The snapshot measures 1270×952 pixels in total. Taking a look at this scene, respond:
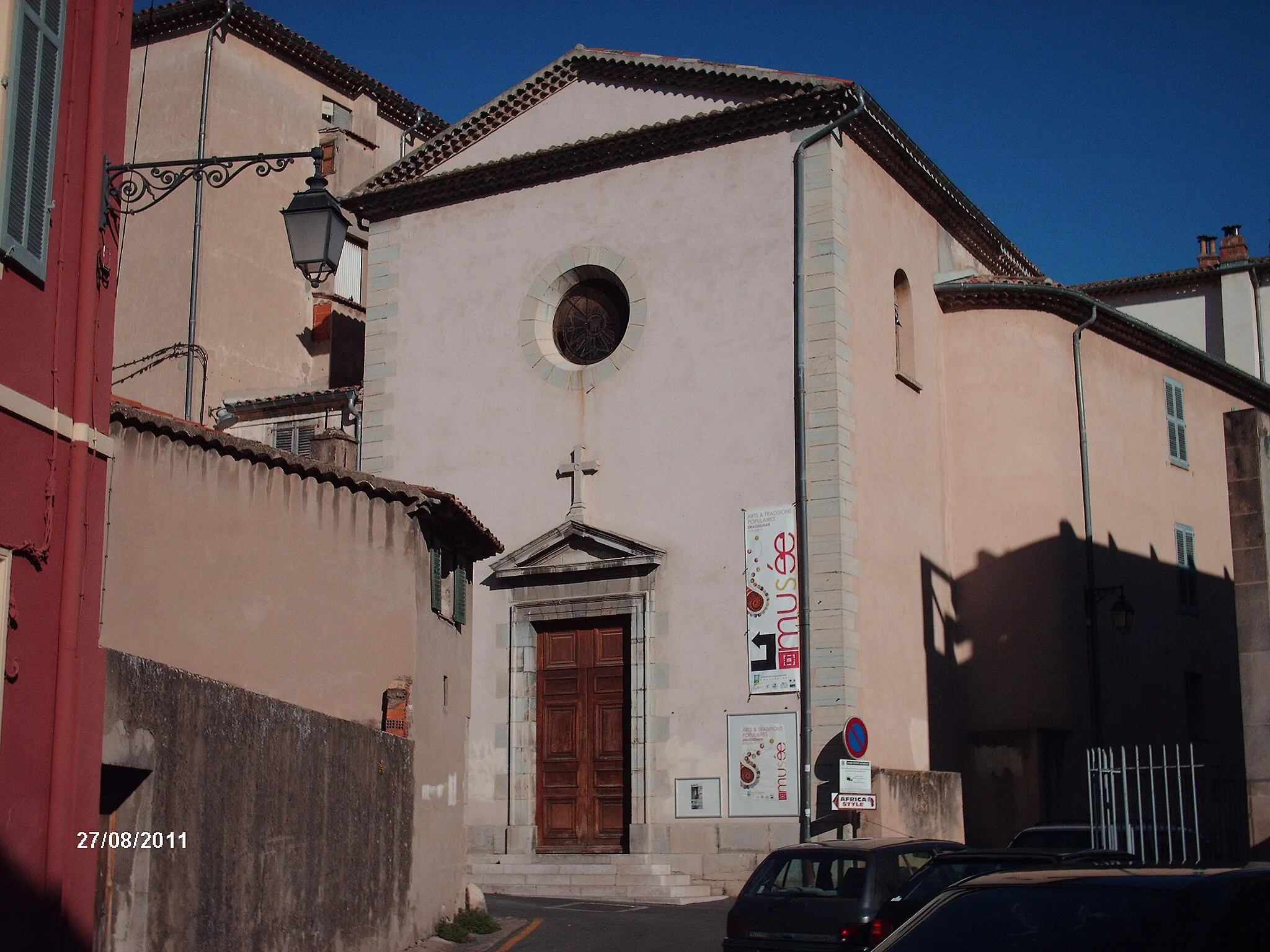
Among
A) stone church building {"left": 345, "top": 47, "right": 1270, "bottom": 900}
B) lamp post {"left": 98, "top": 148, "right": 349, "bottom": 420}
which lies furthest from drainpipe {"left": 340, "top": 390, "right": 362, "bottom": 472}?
lamp post {"left": 98, "top": 148, "right": 349, "bottom": 420}

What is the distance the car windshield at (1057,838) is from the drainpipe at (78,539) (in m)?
11.1

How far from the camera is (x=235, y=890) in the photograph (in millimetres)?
10242

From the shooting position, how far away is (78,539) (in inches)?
344

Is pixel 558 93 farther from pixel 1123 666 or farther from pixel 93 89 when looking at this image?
pixel 93 89

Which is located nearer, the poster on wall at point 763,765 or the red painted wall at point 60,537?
the red painted wall at point 60,537

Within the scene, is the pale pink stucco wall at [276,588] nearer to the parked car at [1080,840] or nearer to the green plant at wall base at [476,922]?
the green plant at wall base at [476,922]

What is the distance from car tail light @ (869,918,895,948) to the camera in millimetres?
11031

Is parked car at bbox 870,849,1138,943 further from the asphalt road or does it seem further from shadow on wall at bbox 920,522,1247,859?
shadow on wall at bbox 920,522,1247,859

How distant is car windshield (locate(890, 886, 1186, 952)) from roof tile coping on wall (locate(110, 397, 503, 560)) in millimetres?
9123

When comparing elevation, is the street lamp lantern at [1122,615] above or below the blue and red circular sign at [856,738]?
above

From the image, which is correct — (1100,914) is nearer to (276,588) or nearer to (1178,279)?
(276,588)

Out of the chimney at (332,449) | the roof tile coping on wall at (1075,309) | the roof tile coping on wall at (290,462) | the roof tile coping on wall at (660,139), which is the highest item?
the roof tile coping on wall at (660,139)

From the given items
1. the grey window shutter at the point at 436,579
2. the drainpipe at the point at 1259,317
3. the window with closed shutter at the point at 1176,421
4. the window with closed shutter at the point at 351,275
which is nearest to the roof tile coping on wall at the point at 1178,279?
the drainpipe at the point at 1259,317

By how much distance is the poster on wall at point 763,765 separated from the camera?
2002 cm
